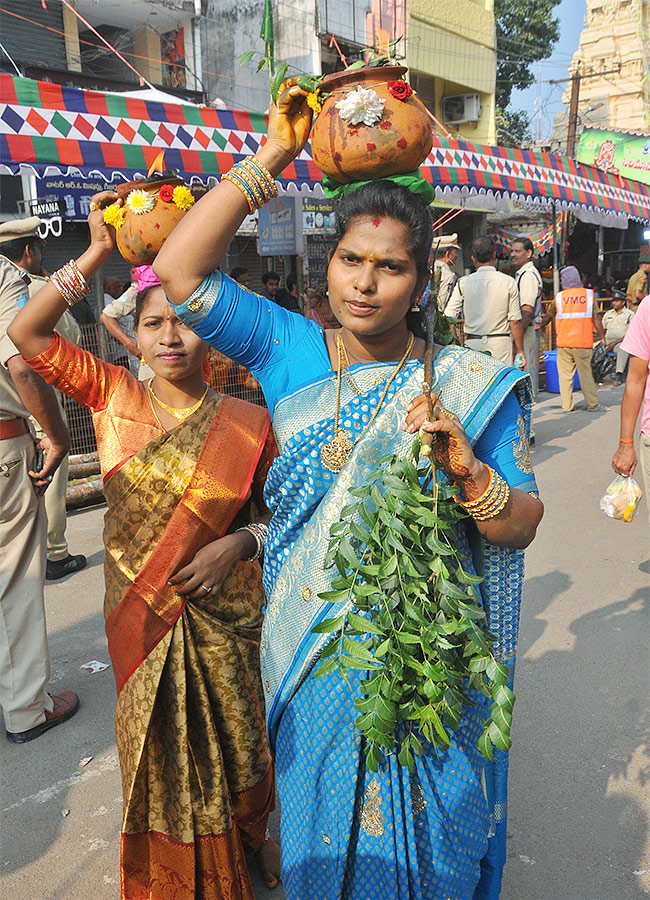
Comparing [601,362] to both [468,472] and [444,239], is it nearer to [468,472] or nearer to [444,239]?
[444,239]

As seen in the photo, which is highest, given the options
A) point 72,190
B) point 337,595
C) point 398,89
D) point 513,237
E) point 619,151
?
point 619,151

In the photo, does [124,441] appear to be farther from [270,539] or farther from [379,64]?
[379,64]

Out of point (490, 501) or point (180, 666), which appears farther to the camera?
point (180, 666)

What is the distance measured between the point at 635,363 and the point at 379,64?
8.23ft

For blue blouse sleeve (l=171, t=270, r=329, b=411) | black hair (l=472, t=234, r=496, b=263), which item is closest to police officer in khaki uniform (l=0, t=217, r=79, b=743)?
blue blouse sleeve (l=171, t=270, r=329, b=411)

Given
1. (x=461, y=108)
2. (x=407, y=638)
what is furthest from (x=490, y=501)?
(x=461, y=108)

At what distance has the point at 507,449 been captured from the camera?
1.69 m

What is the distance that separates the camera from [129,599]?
2.24 metres

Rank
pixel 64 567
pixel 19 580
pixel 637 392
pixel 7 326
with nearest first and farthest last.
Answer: pixel 19 580 < pixel 7 326 < pixel 637 392 < pixel 64 567

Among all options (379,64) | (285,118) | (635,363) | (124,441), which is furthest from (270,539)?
(635,363)

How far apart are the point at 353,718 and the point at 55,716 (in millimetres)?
2339

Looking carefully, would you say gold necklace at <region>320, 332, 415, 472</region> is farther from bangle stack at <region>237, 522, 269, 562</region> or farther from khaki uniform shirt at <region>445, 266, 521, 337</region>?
khaki uniform shirt at <region>445, 266, 521, 337</region>

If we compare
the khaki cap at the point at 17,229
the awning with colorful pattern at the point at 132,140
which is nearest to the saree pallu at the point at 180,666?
the khaki cap at the point at 17,229

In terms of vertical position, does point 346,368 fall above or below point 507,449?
above
